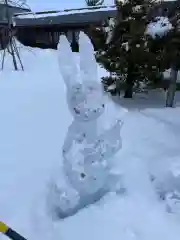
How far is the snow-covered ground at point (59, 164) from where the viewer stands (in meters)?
2.32

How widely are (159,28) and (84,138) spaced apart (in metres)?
2.83

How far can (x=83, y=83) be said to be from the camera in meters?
2.41

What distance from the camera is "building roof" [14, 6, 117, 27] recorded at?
10680 millimetres

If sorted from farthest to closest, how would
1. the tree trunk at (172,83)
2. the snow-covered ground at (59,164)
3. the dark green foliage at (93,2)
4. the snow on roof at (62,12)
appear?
1. the dark green foliage at (93,2)
2. the snow on roof at (62,12)
3. the tree trunk at (172,83)
4. the snow-covered ground at (59,164)

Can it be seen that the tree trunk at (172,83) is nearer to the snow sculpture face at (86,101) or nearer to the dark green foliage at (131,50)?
the dark green foliage at (131,50)

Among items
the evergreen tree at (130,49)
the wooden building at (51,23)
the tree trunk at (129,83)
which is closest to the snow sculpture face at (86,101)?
the evergreen tree at (130,49)

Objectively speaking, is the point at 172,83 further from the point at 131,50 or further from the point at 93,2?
the point at 93,2

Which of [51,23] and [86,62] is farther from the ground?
[86,62]

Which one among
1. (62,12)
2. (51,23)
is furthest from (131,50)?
(62,12)

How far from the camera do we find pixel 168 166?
127 inches

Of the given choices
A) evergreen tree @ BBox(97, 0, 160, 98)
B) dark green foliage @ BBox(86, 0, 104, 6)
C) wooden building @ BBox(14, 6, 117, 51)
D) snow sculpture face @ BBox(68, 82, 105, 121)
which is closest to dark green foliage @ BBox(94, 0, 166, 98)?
evergreen tree @ BBox(97, 0, 160, 98)

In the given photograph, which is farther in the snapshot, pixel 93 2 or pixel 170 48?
pixel 93 2

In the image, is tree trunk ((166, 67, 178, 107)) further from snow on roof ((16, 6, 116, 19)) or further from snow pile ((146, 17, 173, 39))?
snow on roof ((16, 6, 116, 19))

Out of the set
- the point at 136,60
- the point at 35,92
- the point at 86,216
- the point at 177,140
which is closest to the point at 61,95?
the point at 35,92
